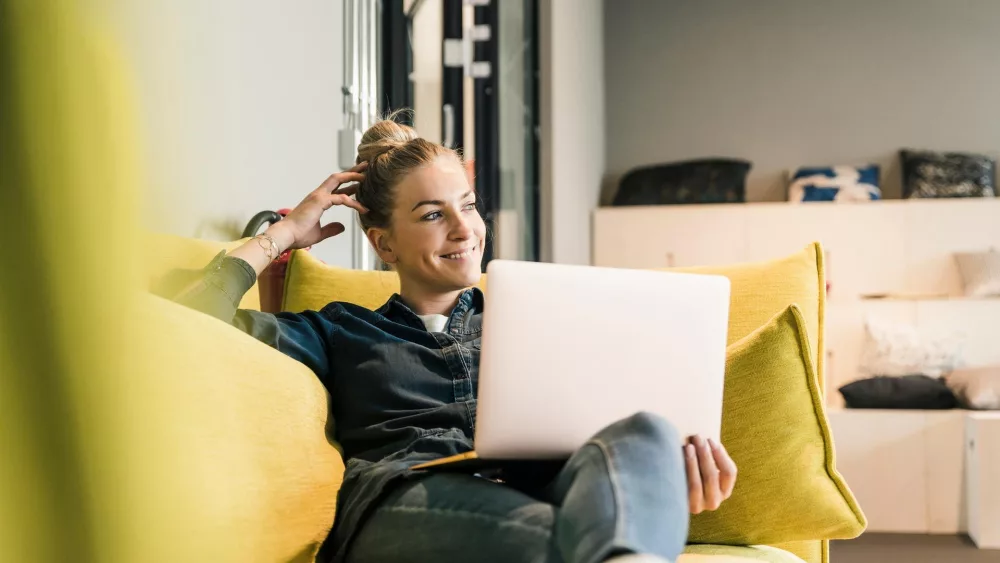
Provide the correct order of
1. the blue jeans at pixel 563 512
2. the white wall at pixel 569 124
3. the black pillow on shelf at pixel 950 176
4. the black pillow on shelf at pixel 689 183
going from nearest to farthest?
the blue jeans at pixel 563 512 < the white wall at pixel 569 124 < the black pillow on shelf at pixel 950 176 < the black pillow on shelf at pixel 689 183

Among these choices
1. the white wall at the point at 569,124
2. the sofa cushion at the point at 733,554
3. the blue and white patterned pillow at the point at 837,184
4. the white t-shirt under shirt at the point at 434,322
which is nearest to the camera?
the sofa cushion at the point at 733,554

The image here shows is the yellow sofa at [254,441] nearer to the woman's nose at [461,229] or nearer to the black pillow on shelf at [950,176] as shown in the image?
the woman's nose at [461,229]

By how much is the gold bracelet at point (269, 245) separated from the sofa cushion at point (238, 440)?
282 mm

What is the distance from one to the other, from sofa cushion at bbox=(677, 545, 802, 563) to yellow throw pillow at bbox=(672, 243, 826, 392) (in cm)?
36

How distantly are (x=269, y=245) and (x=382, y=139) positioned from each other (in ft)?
0.90

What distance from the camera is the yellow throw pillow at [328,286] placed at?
5.54 feet

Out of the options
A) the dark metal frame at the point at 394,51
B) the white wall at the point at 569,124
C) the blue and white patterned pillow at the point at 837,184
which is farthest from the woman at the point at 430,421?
the blue and white patterned pillow at the point at 837,184

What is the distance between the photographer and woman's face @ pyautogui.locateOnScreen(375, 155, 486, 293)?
1.45 meters

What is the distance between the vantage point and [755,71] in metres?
5.40

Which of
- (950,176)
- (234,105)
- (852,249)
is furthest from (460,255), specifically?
(950,176)

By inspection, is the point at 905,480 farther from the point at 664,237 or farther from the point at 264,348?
the point at 264,348

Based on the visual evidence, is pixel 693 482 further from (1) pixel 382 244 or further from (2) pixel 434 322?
(1) pixel 382 244

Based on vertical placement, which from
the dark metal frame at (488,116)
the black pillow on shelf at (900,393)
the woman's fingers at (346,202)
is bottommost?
the black pillow on shelf at (900,393)

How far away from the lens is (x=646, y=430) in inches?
35.7
